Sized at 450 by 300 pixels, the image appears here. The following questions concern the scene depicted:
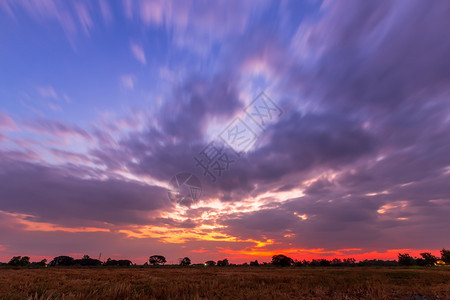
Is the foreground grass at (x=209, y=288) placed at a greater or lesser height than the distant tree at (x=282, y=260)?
lesser

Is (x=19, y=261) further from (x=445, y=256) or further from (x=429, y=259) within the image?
(x=445, y=256)

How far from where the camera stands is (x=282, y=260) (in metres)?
157

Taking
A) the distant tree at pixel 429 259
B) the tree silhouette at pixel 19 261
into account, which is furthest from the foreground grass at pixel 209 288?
the tree silhouette at pixel 19 261

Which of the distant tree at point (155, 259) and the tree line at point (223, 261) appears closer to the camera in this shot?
the tree line at point (223, 261)

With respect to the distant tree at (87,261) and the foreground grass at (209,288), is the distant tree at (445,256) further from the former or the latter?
the distant tree at (87,261)

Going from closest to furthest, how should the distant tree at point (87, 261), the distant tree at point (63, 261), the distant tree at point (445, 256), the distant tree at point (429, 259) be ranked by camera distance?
1. the distant tree at point (429, 259)
2. the distant tree at point (445, 256)
3. the distant tree at point (87, 261)
4. the distant tree at point (63, 261)

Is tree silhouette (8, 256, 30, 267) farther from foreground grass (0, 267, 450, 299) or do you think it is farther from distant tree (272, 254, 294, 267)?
distant tree (272, 254, 294, 267)

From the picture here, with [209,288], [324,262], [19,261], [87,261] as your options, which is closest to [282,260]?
[324,262]

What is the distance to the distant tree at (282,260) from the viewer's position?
Result: 154688mm

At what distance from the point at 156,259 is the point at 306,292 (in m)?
208

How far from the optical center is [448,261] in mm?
132625

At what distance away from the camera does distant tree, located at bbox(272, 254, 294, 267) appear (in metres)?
155

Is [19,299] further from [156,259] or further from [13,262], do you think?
[156,259]

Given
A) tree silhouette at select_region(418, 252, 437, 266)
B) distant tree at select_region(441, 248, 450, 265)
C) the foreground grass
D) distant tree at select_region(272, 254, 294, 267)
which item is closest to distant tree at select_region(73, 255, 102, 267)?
distant tree at select_region(272, 254, 294, 267)
